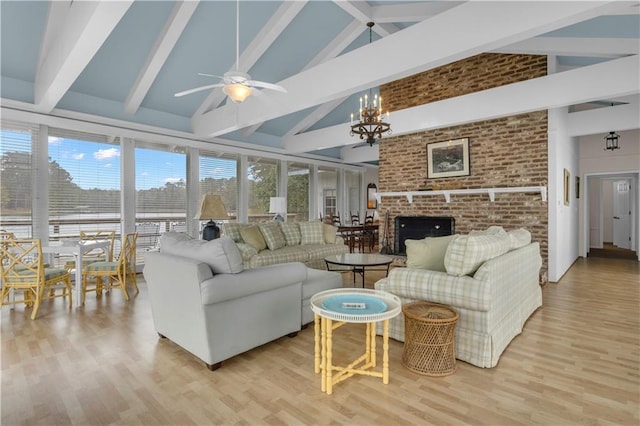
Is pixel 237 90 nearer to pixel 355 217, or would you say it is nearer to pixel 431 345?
pixel 431 345

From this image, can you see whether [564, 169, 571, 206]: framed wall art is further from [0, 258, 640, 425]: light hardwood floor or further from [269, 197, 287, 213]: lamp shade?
[269, 197, 287, 213]: lamp shade

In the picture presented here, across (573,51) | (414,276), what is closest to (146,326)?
(414,276)

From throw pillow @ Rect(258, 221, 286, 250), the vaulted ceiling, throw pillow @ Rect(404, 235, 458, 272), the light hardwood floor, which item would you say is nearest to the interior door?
the vaulted ceiling

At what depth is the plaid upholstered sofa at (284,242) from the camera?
199 inches

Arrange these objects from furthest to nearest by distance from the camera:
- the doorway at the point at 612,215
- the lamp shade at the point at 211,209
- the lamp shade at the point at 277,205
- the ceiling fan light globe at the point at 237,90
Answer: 1. the doorway at the point at 612,215
2. the lamp shade at the point at 277,205
3. the lamp shade at the point at 211,209
4. the ceiling fan light globe at the point at 237,90

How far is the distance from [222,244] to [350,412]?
4.73 feet

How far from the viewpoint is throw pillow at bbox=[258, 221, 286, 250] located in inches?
213

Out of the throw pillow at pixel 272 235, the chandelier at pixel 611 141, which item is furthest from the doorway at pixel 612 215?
the throw pillow at pixel 272 235

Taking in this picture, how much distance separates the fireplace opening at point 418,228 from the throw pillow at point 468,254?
3661 mm

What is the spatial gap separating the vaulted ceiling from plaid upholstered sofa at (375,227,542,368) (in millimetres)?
1876

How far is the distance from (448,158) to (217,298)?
5.30 metres

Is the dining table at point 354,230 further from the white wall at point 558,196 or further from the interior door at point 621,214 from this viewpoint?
the interior door at point 621,214

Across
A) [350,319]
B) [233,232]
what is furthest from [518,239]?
[233,232]

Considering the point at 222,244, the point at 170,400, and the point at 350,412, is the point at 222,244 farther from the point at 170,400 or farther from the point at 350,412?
the point at 350,412
